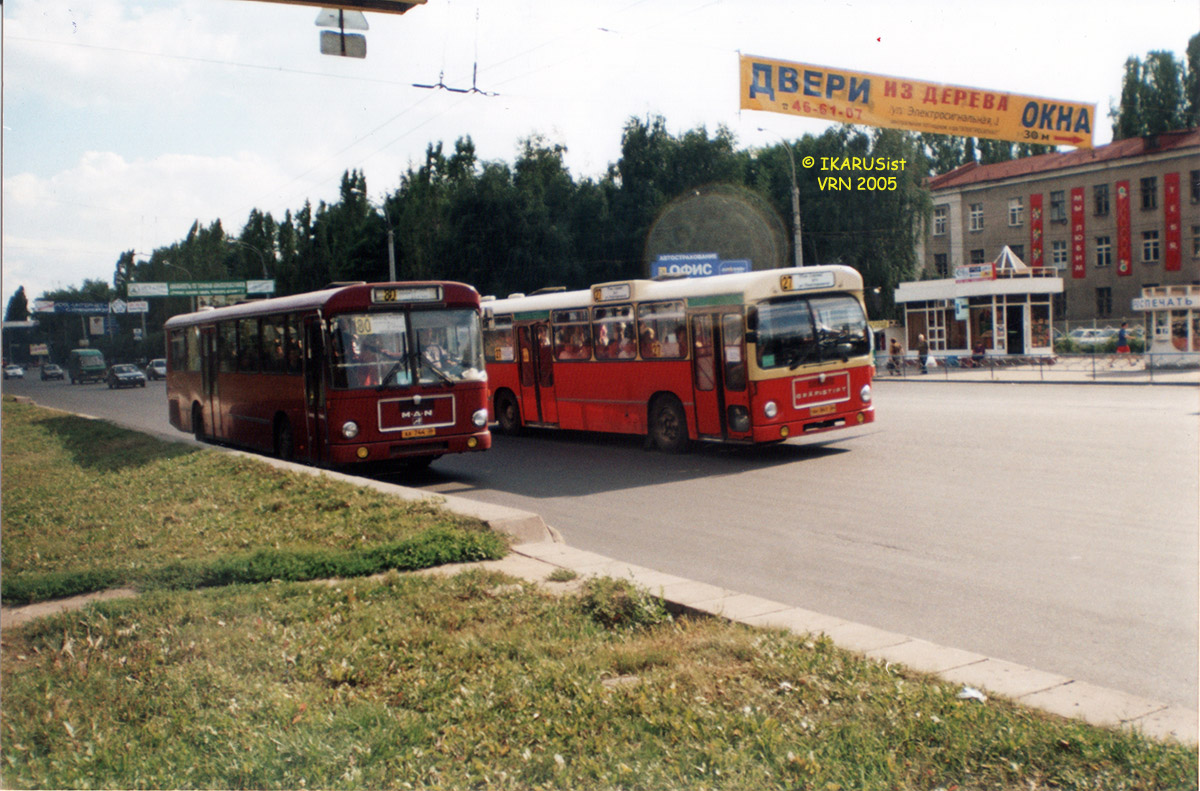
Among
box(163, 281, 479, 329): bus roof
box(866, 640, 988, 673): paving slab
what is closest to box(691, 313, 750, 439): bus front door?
box(163, 281, 479, 329): bus roof

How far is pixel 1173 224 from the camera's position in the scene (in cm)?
5266

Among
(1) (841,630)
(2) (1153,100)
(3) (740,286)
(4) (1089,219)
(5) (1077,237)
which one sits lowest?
(1) (841,630)

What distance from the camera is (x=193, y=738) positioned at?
4254 millimetres

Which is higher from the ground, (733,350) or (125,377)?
(733,350)

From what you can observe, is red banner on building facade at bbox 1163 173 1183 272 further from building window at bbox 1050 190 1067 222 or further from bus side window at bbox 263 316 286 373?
bus side window at bbox 263 316 286 373

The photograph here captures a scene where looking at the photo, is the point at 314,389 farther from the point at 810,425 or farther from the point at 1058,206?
the point at 1058,206

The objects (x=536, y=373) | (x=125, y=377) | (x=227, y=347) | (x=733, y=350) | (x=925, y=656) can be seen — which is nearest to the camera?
(x=925, y=656)

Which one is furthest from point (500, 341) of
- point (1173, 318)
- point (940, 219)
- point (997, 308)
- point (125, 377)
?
point (940, 219)

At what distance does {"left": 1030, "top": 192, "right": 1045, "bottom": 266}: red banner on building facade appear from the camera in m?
57.3

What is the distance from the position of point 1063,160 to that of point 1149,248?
7.83 meters

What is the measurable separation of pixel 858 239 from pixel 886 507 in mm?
47395

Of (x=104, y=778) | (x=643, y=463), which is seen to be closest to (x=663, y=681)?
(x=104, y=778)

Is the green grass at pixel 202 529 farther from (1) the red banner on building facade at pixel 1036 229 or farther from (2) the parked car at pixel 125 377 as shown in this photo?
(1) the red banner on building facade at pixel 1036 229

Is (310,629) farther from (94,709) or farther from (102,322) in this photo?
(102,322)
